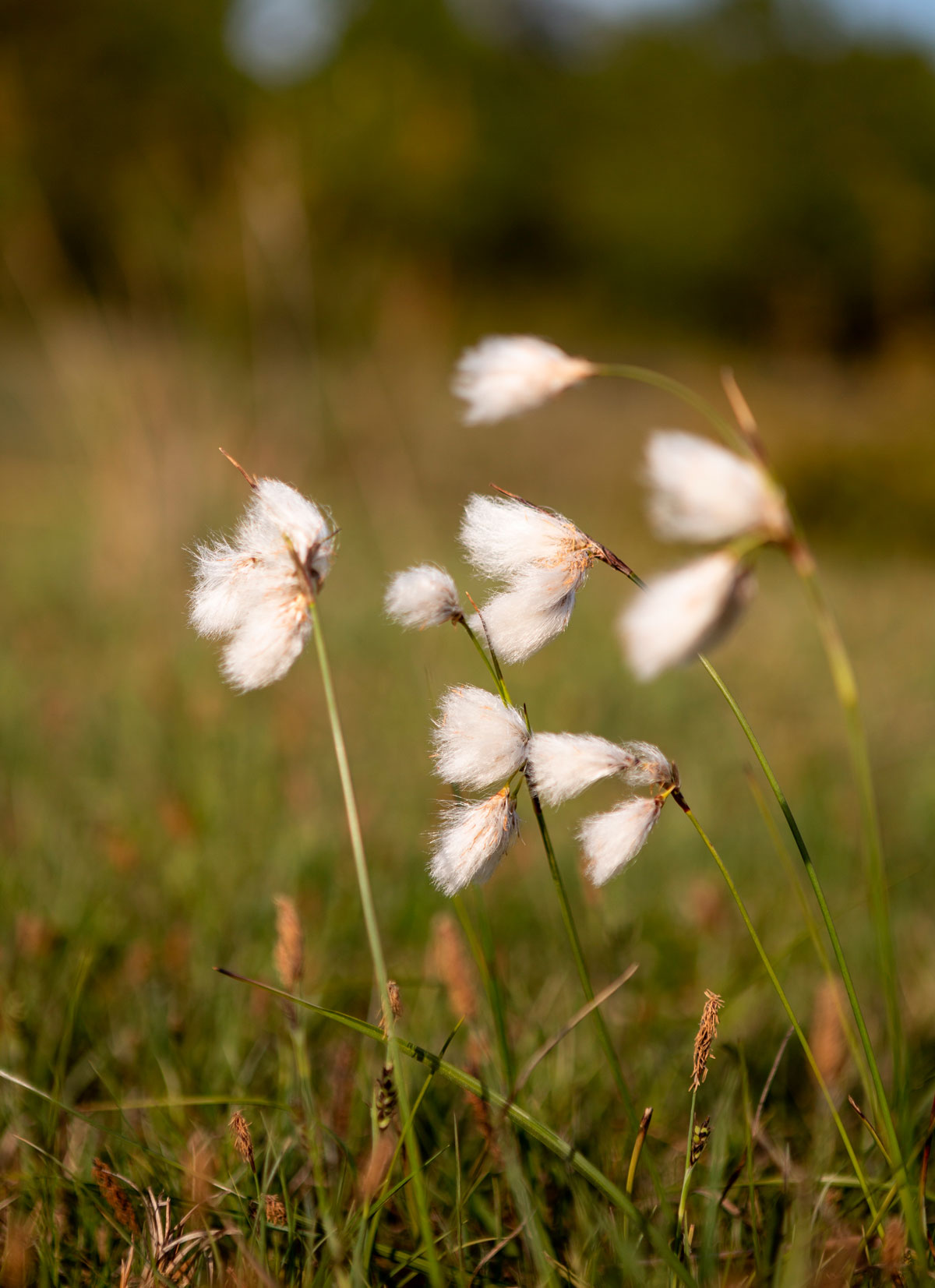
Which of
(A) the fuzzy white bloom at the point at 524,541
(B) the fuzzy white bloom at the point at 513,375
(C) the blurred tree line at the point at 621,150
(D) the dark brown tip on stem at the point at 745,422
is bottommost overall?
(C) the blurred tree line at the point at 621,150

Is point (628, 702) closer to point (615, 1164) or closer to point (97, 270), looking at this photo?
point (615, 1164)

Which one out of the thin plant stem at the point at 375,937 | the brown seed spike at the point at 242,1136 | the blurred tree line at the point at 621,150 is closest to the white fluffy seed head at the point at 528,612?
the thin plant stem at the point at 375,937

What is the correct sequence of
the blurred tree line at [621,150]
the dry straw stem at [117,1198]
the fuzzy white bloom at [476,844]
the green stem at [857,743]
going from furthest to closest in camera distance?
the blurred tree line at [621,150]
the dry straw stem at [117,1198]
the fuzzy white bloom at [476,844]
the green stem at [857,743]

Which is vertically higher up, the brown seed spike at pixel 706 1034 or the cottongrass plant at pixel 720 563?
the cottongrass plant at pixel 720 563

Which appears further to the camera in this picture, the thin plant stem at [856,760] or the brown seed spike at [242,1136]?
the brown seed spike at [242,1136]

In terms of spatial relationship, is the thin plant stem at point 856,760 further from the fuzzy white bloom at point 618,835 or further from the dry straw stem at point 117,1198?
the dry straw stem at point 117,1198

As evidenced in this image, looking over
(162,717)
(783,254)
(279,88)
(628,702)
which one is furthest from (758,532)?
(783,254)

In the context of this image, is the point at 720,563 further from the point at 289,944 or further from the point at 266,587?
the point at 289,944
